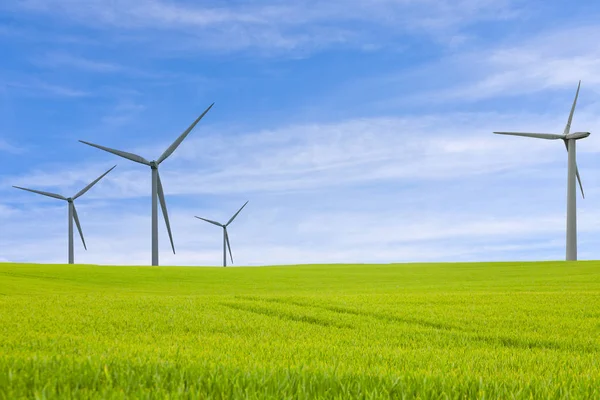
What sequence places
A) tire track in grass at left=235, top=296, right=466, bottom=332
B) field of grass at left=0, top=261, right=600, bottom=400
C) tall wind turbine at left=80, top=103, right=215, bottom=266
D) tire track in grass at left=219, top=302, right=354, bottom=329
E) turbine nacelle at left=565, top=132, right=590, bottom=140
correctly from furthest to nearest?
turbine nacelle at left=565, top=132, right=590, bottom=140, tall wind turbine at left=80, top=103, right=215, bottom=266, tire track in grass at left=235, top=296, right=466, bottom=332, tire track in grass at left=219, top=302, right=354, bottom=329, field of grass at left=0, top=261, right=600, bottom=400

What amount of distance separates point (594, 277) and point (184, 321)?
37345 millimetres

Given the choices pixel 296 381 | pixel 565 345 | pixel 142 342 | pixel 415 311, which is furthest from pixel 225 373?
pixel 415 311

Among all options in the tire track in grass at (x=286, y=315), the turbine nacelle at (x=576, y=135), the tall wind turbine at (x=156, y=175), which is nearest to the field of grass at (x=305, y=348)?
the tire track in grass at (x=286, y=315)

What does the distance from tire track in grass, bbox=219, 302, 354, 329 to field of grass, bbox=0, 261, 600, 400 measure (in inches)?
1.6

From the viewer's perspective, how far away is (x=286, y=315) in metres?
16.5

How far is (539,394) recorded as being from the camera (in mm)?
5348

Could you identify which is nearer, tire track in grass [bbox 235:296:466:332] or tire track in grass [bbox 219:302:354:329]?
tire track in grass [bbox 219:302:354:329]

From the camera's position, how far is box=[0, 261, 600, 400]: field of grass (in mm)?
5250

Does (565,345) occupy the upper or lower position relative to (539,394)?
lower

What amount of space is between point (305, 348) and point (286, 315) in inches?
269

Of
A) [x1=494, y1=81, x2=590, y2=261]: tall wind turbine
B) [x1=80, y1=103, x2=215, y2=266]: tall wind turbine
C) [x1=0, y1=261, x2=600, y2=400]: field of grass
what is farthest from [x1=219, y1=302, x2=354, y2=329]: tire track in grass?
[x1=494, y1=81, x2=590, y2=261]: tall wind turbine

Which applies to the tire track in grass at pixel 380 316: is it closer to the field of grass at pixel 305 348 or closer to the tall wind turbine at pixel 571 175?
the field of grass at pixel 305 348

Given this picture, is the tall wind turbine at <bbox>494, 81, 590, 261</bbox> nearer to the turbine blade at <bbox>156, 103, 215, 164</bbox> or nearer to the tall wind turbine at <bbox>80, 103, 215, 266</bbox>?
the turbine blade at <bbox>156, 103, 215, 164</bbox>

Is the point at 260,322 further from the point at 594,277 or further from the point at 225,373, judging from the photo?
the point at 594,277
